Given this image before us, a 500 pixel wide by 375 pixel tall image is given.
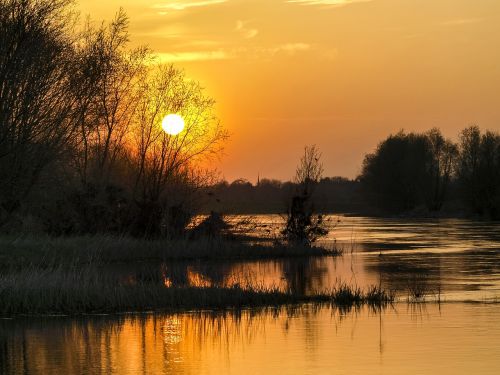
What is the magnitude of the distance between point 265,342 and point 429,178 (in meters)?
108

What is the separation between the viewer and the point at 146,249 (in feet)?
135

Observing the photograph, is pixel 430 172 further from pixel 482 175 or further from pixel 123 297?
pixel 123 297

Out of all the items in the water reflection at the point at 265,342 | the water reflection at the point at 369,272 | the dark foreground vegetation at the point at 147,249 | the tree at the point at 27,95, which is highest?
the tree at the point at 27,95

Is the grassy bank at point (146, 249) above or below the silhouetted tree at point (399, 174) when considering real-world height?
below

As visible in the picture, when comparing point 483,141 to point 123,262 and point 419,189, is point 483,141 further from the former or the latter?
point 123,262

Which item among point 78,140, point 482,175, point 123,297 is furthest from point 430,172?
point 123,297

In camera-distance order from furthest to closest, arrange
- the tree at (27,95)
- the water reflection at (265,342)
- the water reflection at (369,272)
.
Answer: the tree at (27,95) < the water reflection at (369,272) < the water reflection at (265,342)

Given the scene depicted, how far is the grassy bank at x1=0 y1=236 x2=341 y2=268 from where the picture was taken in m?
36.8

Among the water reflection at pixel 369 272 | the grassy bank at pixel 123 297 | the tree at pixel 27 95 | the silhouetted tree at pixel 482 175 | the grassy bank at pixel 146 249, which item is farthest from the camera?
the silhouetted tree at pixel 482 175

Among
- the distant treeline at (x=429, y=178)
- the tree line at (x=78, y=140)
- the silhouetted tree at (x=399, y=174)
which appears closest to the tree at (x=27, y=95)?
the tree line at (x=78, y=140)

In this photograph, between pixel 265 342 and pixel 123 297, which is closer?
pixel 265 342

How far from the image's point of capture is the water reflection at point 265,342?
15277 mm

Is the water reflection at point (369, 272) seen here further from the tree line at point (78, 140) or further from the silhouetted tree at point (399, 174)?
the silhouetted tree at point (399, 174)

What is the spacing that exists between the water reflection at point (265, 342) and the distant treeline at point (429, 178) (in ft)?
247
